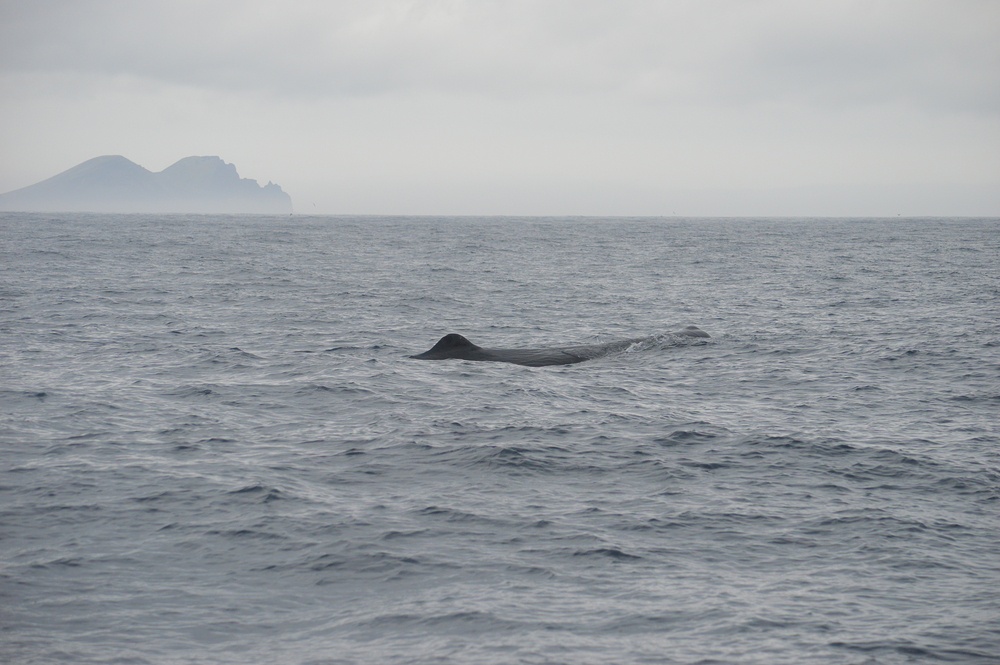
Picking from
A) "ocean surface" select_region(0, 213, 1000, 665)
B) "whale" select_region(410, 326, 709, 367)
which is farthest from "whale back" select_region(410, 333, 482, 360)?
"ocean surface" select_region(0, 213, 1000, 665)

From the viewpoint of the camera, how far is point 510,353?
23.3 meters

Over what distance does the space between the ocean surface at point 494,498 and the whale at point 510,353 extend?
707 mm

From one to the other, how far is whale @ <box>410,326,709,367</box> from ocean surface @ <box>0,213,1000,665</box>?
2.32ft

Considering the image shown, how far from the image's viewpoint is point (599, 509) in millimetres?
11688

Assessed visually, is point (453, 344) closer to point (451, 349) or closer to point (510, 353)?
point (451, 349)

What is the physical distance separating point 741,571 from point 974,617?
2.28 m

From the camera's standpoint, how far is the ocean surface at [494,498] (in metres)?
8.48

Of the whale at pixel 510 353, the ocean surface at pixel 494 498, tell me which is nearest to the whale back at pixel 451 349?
the whale at pixel 510 353

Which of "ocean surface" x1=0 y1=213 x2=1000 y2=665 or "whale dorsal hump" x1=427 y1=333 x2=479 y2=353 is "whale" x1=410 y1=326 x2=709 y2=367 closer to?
"whale dorsal hump" x1=427 y1=333 x2=479 y2=353

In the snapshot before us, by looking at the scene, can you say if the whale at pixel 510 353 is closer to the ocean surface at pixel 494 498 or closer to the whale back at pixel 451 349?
the whale back at pixel 451 349

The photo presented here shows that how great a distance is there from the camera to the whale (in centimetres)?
2273

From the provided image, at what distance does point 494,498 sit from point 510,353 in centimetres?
1129

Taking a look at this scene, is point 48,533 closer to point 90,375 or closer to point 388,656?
point 388,656

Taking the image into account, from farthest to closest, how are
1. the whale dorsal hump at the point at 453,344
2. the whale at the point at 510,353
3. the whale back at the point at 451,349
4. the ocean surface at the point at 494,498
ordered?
1. the whale dorsal hump at the point at 453,344
2. the whale back at the point at 451,349
3. the whale at the point at 510,353
4. the ocean surface at the point at 494,498
